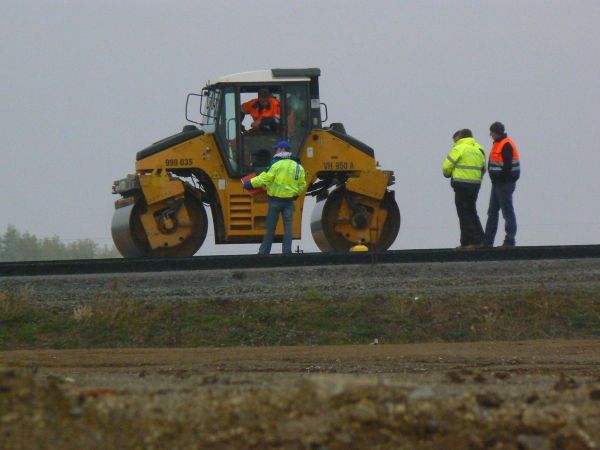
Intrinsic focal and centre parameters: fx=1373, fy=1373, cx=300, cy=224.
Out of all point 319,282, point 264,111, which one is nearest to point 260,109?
point 264,111

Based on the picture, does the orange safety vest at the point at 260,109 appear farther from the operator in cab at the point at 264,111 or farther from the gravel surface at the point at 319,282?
the gravel surface at the point at 319,282

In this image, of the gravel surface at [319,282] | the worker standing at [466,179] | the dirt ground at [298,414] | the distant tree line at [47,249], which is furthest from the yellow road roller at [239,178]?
the distant tree line at [47,249]

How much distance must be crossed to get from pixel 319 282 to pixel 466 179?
4.27 m

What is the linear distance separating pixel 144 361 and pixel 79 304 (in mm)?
3211

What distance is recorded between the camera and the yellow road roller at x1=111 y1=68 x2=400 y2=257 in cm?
1952

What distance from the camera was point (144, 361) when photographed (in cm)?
1122

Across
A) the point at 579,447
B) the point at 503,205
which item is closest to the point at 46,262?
the point at 503,205

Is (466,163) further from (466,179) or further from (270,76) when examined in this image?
(270,76)

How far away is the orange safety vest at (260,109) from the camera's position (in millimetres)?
19953

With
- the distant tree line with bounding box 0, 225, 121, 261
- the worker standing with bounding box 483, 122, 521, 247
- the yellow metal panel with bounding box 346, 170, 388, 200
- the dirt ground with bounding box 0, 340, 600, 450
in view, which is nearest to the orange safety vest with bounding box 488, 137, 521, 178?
the worker standing with bounding box 483, 122, 521, 247

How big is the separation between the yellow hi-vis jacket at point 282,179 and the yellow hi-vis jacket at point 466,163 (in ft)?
6.72

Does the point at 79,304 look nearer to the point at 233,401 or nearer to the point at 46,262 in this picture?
the point at 46,262

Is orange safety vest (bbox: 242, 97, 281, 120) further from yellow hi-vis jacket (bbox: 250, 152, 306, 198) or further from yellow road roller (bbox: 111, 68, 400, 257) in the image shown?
yellow hi-vis jacket (bbox: 250, 152, 306, 198)

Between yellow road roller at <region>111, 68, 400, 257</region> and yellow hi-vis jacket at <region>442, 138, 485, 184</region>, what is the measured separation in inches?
83.8
